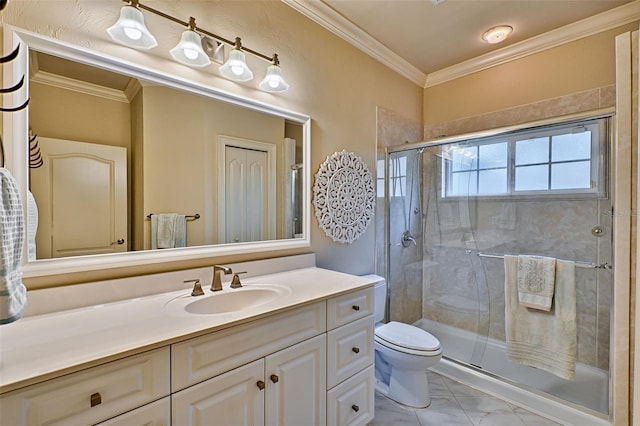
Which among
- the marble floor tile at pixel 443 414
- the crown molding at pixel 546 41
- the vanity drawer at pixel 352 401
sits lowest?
the marble floor tile at pixel 443 414

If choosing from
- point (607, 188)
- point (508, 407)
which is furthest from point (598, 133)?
point (508, 407)

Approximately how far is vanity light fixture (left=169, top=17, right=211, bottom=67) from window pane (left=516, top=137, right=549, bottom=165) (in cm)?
218

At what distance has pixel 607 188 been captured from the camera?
1.79 meters

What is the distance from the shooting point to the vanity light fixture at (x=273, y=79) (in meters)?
1.57

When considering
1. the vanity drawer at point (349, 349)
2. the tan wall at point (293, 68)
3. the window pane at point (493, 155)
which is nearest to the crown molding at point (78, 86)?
the tan wall at point (293, 68)

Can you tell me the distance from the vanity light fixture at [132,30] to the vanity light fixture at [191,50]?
113 millimetres

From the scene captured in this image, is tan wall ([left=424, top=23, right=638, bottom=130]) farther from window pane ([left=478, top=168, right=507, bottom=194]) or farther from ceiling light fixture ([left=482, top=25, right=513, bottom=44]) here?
window pane ([left=478, top=168, right=507, bottom=194])

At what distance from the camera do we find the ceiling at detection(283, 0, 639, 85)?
182cm

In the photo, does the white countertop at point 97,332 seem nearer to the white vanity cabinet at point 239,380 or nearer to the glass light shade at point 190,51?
the white vanity cabinet at point 239,380

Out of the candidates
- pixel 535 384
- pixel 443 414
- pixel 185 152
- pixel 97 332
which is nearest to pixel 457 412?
pixel 443 414

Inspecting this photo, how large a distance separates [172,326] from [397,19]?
2.24 meters

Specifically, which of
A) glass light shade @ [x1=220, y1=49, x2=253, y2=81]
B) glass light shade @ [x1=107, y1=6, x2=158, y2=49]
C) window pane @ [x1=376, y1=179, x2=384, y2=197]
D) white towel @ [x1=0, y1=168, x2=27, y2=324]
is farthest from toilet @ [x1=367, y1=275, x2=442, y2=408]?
glass light shade @ [x1=107, y1=6, x2=158, y2=49]

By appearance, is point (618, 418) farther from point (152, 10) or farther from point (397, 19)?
point (152, 10)

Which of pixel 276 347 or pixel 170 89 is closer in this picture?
pixel 276 347
